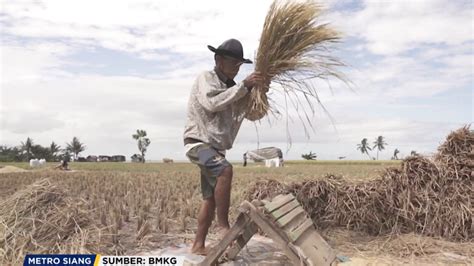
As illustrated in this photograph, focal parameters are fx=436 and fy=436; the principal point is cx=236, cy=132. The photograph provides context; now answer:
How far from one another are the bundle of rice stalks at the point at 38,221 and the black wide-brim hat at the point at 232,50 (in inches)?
70.4

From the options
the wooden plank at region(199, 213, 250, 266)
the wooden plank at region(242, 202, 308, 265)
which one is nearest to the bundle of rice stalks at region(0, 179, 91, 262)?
the wooden plank at region(199, 213, 250, 266)

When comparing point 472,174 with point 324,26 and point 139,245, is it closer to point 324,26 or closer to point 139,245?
point 324,26

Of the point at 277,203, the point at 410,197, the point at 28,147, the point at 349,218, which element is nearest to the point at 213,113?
the point at 277,203

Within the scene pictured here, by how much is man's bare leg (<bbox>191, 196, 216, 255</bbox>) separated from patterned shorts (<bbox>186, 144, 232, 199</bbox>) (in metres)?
0.07

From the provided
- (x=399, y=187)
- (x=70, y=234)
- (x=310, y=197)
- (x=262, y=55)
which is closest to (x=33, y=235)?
(x=70, y=234)

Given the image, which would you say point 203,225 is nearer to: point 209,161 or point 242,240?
point 242,240

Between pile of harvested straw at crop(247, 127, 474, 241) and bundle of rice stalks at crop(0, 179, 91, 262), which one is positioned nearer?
bundle of rice stalks at crop(0, 179, 91, 262)

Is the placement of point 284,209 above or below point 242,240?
above

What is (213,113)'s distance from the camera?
3221 mm

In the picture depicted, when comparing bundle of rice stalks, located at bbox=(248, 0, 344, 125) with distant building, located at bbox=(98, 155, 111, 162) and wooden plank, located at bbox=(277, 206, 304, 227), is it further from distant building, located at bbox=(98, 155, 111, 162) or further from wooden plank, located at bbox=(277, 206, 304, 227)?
distant building, located at bbox=(98, 155, 111, 162)

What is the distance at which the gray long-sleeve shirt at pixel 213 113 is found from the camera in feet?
10.2

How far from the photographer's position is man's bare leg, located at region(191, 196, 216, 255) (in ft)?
10.8

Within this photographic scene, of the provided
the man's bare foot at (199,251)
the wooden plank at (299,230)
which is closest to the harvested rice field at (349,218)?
the man's bare foot at (199,251)

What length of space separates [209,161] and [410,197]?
7.23ft
